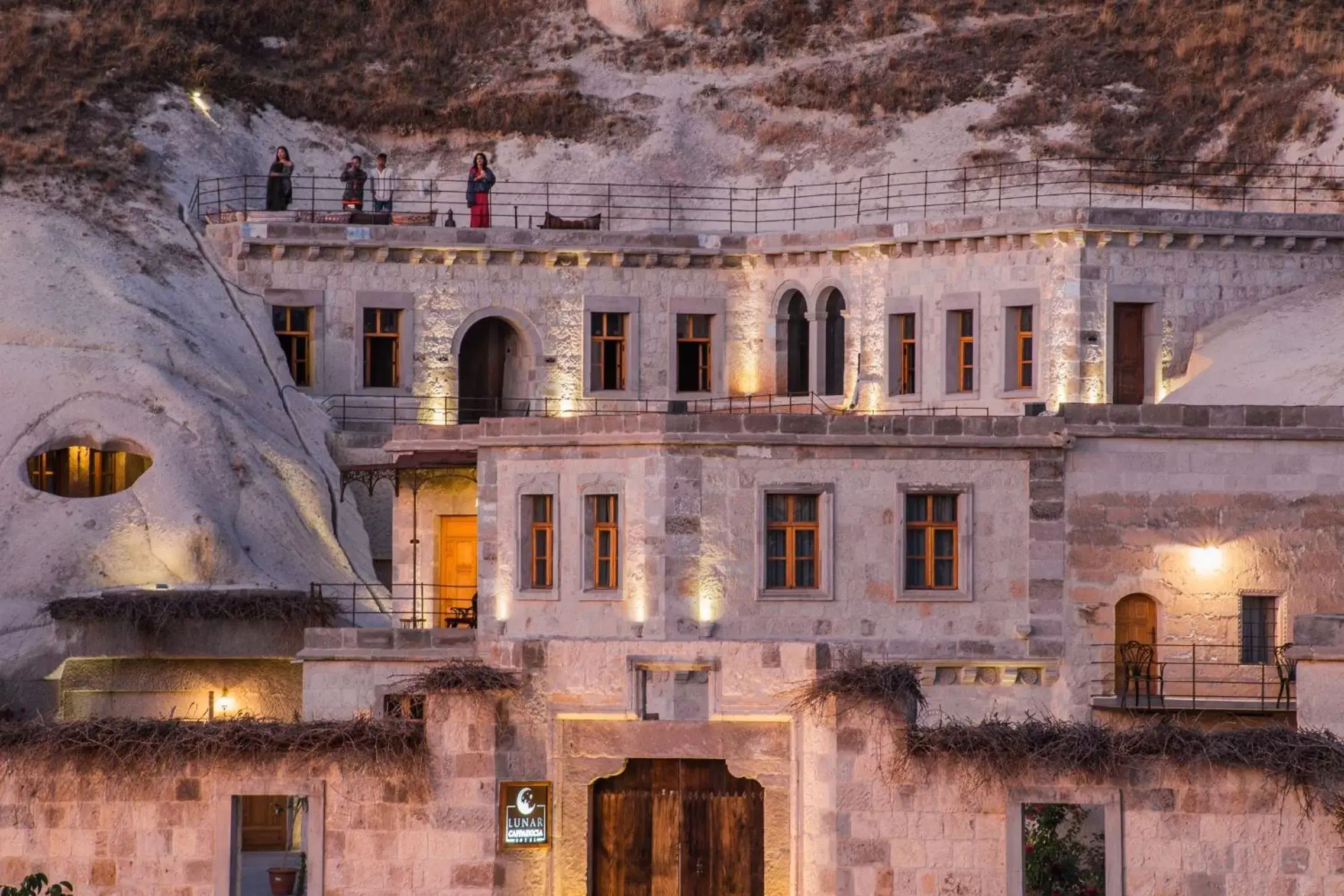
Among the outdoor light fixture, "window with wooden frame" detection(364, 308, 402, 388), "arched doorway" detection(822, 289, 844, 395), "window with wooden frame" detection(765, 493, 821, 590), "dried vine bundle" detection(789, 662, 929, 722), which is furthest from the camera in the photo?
"window with wooden frame" detection(364, 308, 402, 388)

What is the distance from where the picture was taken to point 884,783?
33219 mm

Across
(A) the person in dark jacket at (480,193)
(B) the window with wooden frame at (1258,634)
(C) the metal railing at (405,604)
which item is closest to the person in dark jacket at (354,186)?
(A) the person in dark jacket at (480,193)

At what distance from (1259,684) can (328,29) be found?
114ft

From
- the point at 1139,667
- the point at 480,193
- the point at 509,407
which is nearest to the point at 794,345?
the point at 509,407

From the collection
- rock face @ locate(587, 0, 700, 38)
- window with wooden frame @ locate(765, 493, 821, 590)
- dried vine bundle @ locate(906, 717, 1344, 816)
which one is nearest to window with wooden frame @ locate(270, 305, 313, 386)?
rock face @ locate(587, 0, 700, 38)

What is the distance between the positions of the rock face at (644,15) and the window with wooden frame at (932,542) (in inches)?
1152

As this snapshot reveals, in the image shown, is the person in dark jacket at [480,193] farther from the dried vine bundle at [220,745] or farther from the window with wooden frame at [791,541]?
the dried vine bundle at [220,745]

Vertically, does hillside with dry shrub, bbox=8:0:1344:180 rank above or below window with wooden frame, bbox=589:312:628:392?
above

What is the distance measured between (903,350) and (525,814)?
91.7ft

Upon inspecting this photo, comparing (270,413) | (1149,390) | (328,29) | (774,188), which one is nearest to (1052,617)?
(1149,390)

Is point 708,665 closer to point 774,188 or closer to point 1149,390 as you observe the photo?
point 1149,390

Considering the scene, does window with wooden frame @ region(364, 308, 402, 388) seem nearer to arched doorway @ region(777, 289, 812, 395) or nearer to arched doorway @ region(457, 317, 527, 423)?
arched doorway @ region(457, 317, 527, 423)

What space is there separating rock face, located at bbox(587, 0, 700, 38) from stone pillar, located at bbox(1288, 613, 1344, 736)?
3745cm

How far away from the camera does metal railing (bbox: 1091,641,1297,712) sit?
47281mm
